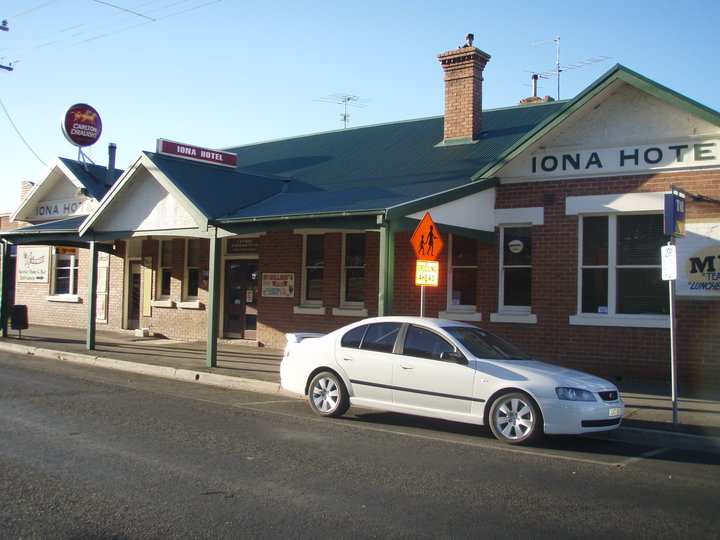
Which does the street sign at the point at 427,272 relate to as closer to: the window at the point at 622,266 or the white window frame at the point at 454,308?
the white window frame at the point at 454,308

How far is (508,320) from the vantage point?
1421cm

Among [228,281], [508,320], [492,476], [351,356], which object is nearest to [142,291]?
[228,281]

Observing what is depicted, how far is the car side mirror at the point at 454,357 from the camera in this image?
8.86m

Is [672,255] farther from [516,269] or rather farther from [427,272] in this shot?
[516,269]

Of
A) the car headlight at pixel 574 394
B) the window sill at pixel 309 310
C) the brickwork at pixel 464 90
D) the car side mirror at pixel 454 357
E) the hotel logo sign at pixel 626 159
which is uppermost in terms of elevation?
the brickwork at pixel 464 90

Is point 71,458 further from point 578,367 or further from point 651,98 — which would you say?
point 651,98

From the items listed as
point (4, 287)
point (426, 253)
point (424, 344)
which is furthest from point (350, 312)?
point (4, 287)

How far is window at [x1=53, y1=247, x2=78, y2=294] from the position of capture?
80.4 feet

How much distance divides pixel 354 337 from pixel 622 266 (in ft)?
19.7

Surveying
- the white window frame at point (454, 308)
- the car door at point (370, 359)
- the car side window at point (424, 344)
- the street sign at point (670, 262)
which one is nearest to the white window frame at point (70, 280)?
the white window frame at point (454, 308)

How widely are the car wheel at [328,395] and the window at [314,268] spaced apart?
739cm

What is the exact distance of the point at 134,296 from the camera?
2256 centimetres

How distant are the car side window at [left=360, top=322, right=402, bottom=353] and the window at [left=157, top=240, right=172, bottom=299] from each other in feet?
41.4

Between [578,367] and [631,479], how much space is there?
662 cm
